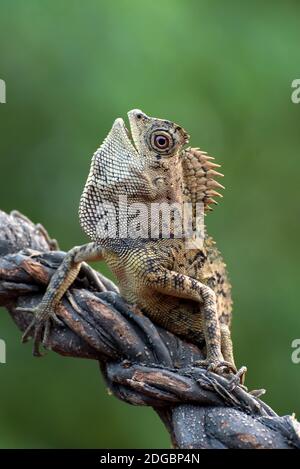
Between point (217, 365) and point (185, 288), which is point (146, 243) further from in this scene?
point (217, 365)

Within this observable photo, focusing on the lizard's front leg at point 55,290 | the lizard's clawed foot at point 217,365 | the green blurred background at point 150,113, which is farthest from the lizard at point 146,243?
the green blurred background at point 150,113

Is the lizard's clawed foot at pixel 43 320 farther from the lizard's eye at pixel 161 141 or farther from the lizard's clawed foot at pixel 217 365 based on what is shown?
the lizard's eye at pixel 161 141

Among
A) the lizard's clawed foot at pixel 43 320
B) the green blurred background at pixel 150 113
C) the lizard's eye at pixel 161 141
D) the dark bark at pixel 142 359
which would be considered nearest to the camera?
the dark bark at pixel 142 359

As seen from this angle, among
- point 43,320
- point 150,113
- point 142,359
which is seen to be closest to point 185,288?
point 142,359

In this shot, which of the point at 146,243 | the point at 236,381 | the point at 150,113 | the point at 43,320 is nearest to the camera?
the point at 236,381

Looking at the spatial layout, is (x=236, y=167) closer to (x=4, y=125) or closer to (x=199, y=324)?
(x=4, y=125)

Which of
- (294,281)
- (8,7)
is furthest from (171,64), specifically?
(294,281)
